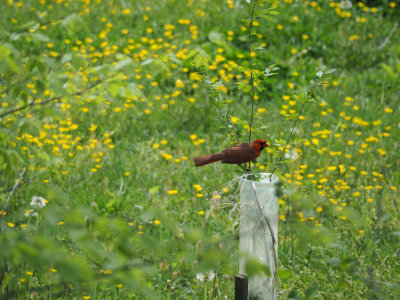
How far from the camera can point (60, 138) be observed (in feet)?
14.1

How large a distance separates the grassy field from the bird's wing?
10 cm

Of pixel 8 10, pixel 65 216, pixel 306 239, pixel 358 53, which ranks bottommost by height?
pixel 358 53

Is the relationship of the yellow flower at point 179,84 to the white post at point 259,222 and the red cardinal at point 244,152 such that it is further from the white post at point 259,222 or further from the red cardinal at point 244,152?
the white post at point 259,222

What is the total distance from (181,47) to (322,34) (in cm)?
165

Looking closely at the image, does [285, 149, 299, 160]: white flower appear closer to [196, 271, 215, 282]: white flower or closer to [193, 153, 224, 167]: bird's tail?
[196, 271, 215, 282]: white flower

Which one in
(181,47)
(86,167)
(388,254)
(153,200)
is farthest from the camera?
(181,47)

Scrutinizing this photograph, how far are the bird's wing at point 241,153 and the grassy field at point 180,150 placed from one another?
3.8 inches

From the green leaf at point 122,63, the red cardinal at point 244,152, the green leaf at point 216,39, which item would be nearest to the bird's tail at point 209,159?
the red cardinal at point 244,152

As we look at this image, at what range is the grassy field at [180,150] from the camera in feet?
5.50

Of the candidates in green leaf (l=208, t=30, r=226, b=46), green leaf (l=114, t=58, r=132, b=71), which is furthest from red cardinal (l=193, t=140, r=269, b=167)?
green leaf (l=114, t=58, r=132, b=71)

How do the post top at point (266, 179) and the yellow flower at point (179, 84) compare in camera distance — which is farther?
the yellow flower at point (179, 84)

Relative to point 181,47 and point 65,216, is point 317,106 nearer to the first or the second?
point 181,47

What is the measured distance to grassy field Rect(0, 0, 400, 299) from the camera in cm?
168

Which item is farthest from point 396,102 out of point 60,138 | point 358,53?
point 60,138
